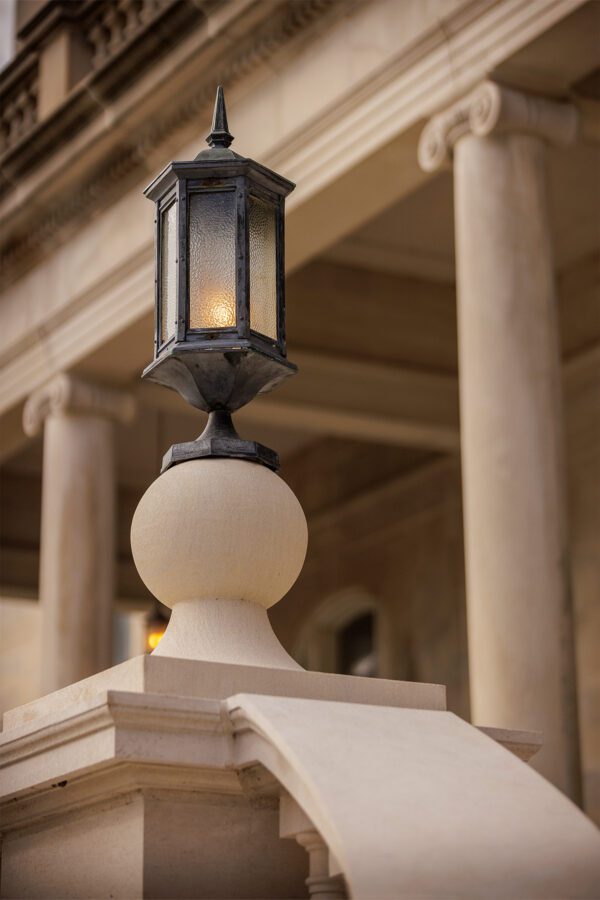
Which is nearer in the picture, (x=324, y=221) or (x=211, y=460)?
(x=211, y=460)

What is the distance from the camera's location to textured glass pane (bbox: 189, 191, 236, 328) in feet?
13.5

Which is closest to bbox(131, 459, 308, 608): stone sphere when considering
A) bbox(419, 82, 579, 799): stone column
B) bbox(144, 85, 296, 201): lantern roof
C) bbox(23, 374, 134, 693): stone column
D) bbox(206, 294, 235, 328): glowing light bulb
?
bbox(206, 294, 235, 328): glowing light bulb

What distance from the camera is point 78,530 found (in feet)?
50.1

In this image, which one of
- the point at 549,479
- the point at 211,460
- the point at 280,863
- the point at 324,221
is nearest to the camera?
the point at 280,863

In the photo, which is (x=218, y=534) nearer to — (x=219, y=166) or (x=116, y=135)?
(x=219, y=166)

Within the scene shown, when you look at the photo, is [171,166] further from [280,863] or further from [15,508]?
[15,508]

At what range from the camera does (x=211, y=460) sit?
4.00 metres

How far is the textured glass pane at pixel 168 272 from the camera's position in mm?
4254

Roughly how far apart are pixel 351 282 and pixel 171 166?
41.1 feet

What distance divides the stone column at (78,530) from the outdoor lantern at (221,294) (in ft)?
36.5

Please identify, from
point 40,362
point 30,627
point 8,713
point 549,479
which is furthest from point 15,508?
point 8,713

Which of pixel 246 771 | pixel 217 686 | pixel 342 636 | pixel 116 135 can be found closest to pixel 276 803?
pixel 246 771

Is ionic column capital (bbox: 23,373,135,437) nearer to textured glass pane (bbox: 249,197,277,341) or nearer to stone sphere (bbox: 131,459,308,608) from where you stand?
textured glass pane (bbox: 249,197,277,341)

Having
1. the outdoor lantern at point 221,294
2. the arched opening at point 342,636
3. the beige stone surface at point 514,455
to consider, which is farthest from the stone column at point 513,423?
the arched opening at point 342,636
